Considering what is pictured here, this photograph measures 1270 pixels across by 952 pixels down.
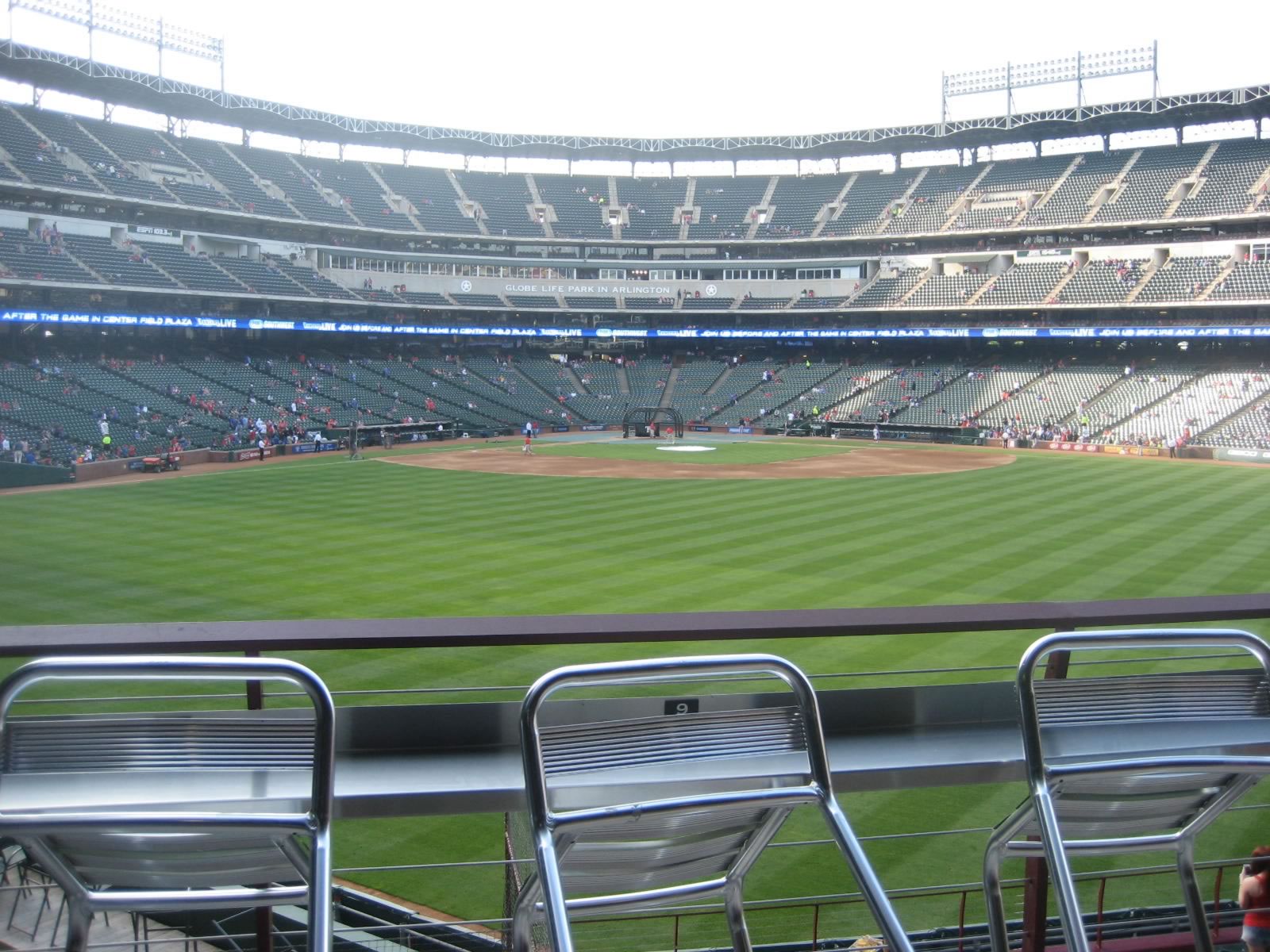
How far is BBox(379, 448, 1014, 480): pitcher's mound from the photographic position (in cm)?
4731

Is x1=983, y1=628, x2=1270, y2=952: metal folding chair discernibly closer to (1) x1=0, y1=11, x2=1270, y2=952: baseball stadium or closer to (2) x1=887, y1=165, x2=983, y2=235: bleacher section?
(1) x1=0, y1=11, x2=1270, y2=952: baseball stadium

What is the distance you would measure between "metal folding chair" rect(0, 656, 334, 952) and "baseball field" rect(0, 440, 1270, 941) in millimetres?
3650

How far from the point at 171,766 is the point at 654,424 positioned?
226ft

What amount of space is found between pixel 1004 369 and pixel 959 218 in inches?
544

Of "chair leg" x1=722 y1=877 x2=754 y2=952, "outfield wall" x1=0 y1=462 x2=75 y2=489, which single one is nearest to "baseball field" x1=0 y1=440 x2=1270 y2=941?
"outfield wall" x1=0 y1=462 x2=75 y2=489

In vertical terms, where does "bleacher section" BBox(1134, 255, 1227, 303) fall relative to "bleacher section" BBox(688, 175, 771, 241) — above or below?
below

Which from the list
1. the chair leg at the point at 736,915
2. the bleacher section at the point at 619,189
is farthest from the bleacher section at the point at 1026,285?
the chair leg at the point at 736,915

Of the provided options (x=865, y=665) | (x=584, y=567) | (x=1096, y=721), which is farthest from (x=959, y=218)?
(x=1096, y=721)

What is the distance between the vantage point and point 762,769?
9.94 feet

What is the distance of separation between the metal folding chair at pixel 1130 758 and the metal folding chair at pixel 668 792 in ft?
2.29

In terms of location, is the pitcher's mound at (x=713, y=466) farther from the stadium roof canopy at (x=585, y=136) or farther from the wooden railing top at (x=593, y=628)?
the wooden railing top at (x=593, y=628)

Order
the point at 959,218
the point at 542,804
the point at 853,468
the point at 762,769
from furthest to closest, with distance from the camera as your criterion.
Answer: the point at 959,218 < the point at 853,468 < the point at 762,769 < the point at 542,804

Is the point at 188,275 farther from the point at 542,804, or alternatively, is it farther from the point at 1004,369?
the point at 542,804

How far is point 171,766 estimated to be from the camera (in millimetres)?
2891
